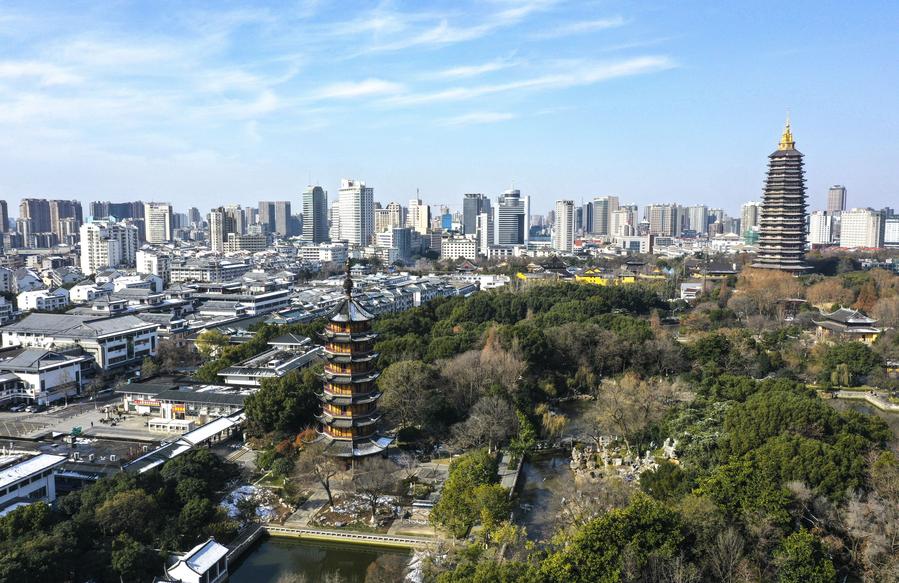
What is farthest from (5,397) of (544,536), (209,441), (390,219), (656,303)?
(390,219)

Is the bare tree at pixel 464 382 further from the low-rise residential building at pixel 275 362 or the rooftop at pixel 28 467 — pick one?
the rooftop at pixel 28 467

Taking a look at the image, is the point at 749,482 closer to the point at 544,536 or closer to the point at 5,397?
the point at 544,536

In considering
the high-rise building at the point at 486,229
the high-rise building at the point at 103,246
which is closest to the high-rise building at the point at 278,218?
the high-rise building at the point at 486,229

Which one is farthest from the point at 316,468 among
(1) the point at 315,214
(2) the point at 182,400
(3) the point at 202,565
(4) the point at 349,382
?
(1) the point at 315,214

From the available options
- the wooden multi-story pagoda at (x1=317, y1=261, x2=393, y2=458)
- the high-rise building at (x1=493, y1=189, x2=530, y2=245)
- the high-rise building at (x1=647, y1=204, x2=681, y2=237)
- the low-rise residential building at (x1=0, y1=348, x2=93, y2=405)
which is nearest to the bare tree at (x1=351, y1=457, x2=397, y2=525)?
the wooden multi-story pagoda at (x1=317, y1=261, x2=393, y2=458)

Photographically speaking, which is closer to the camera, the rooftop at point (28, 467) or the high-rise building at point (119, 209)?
the rooftop at point (28, 467)

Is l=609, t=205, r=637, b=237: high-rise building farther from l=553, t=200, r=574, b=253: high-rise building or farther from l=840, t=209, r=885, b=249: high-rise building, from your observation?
l=840, t=209, r=885, b=249: high-rise building
